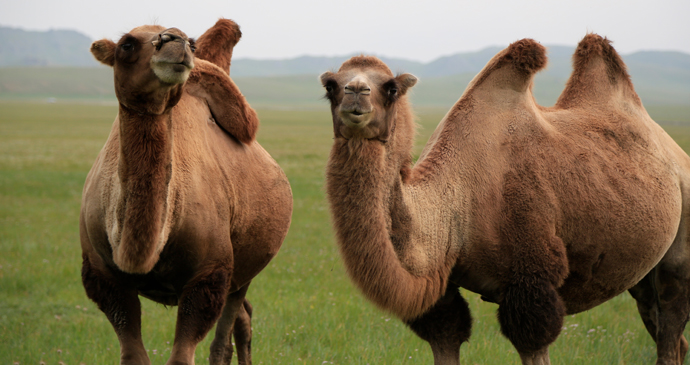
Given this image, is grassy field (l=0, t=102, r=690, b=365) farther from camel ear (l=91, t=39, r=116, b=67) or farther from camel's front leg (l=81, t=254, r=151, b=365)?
camel ear (l=91, t=39, r=116, b=67)

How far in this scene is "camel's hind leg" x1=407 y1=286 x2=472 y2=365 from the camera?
424 centimetres

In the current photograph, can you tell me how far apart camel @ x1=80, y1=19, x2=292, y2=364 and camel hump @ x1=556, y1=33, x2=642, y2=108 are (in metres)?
2.51

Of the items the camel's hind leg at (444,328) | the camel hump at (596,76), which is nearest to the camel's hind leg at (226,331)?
the camel's hind leg at (444,328)

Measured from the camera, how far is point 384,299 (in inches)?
140

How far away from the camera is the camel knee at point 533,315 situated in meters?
Result: 3.88

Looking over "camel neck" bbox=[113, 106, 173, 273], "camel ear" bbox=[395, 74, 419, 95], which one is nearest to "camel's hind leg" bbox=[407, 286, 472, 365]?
"camel ear" bbox=[395, 74, 419, 95]

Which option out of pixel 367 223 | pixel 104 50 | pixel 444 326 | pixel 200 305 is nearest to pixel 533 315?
pixel 444 326

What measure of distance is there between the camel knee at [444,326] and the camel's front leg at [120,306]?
1.71m

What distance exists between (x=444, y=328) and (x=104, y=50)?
2651 millimetres

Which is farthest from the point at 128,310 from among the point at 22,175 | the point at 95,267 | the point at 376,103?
the point at 22,175

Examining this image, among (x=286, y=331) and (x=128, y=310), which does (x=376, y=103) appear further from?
(x=286, y=331)

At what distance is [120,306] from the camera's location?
3.82 metres

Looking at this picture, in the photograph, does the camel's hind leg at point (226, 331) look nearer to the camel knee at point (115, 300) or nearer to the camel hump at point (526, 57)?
the camel knee at point (115, 300)

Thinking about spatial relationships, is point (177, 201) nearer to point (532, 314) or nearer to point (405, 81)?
point (405, 81)
